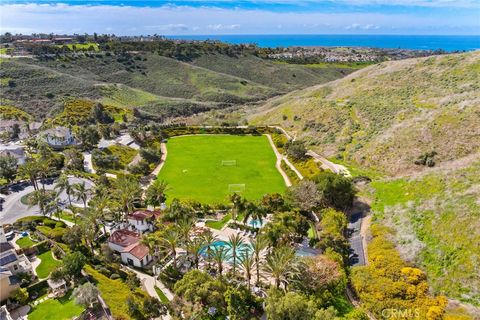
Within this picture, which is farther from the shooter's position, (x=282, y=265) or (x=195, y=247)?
(x=195, y=247)

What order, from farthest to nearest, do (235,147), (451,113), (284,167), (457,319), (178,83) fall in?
(178,83) < (235,147) < (284,167) < (451,113) < (457,319)

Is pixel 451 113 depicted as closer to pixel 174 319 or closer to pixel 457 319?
pixel 457 319

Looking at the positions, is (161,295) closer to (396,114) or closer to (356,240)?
(356,240)

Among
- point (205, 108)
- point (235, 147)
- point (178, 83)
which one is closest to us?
point (235, 147)

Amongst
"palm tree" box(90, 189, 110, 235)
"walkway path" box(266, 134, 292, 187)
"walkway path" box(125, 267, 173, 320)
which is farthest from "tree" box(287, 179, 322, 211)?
"palm tree" box(90, 189, 110, 235)

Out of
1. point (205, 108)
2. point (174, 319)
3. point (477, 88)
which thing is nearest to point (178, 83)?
point (205, 108)

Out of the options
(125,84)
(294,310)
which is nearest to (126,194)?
(294,310)

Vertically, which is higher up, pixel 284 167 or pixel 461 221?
pixel 461 221
